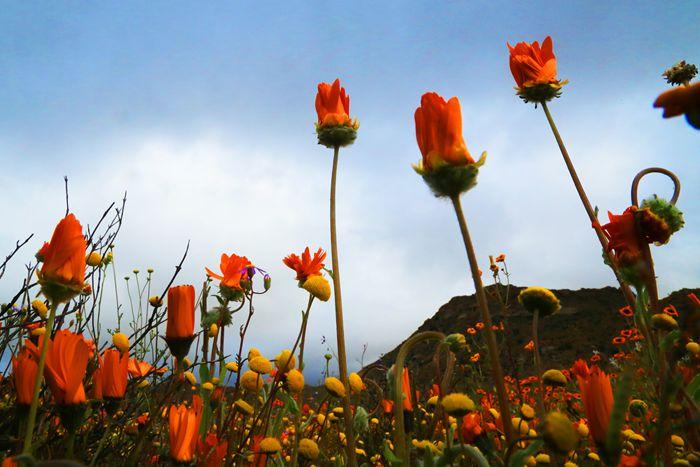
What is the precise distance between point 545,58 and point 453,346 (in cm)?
171

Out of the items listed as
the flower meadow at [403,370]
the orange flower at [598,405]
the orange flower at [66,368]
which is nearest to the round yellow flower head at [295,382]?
the flower meadow at [403,370]

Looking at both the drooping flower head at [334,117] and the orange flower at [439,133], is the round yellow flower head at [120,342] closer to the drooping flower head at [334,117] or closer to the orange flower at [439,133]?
the drooping flower head at [334,117]

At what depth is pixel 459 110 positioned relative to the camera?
114 cm

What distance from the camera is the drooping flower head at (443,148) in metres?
1.08

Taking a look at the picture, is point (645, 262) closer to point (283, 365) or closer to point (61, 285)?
point (283, 365)

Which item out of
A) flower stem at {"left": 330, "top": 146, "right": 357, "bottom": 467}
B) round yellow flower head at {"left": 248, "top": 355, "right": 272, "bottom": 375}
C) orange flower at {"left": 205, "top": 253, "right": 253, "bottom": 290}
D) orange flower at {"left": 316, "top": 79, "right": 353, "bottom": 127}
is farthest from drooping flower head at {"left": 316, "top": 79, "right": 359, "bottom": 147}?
round yellow flower head at {"left": 248, "top": 355, "right": 272, "bottom": 375}

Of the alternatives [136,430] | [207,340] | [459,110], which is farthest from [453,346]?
[136,430]

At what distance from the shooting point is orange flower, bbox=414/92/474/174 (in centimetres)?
109

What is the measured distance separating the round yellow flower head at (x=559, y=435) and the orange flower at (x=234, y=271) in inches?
71.3

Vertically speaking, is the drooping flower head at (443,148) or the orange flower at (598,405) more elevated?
the drooping flower head at (443,148)

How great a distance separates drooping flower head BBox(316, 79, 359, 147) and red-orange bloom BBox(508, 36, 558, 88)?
0.99m

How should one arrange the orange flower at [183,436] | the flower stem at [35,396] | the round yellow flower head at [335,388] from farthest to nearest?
the round yellow flower head at [335,388] → the orange flower at [183,436] → the flower stem at [35,396]

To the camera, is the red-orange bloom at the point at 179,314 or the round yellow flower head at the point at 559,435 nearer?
the round yellow flower head at the point at 559,435

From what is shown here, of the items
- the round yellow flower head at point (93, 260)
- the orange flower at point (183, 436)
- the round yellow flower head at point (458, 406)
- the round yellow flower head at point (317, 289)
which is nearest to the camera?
the round yellow flower head at point (458, 406)
